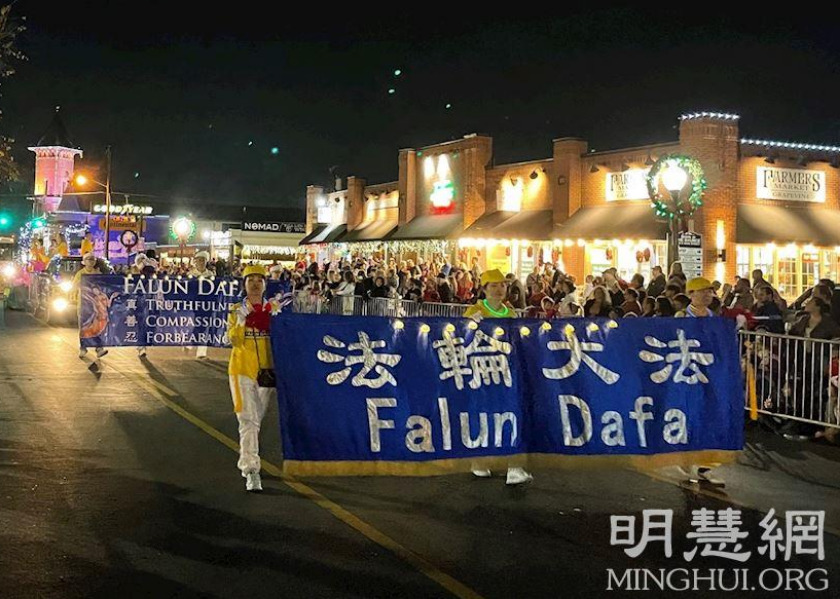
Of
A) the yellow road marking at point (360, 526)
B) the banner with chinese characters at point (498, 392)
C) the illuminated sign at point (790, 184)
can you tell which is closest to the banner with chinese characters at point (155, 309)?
the yellow road marking at point (360, 526)

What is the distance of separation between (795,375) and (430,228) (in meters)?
24.4

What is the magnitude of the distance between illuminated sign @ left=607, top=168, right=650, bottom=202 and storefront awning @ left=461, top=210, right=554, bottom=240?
2.33 metres

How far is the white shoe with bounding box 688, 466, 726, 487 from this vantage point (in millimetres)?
8273

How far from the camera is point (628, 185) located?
26.6 metres

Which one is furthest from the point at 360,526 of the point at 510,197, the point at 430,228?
the point at 430,228

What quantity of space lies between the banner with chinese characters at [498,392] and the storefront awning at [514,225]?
68.2 feet

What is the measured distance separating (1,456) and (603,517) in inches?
220

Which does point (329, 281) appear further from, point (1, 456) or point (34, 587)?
point (34, 587)

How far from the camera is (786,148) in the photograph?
2541 centimetres

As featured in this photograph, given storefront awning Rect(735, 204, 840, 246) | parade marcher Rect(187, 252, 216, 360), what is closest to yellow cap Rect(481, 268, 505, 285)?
parade marcher Rect(187, 252, 216, 360)

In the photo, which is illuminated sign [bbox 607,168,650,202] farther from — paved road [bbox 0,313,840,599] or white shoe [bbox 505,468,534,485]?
white shoe [bbox 505,468,534,485]

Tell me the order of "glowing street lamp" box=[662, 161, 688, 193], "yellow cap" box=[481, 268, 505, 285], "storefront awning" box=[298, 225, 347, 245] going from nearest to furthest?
"yellow cap" box=[481, 268, 505, 285], "glowing street lamp" box=[662, 161, 688, 193], "storefront awning" box=[298, 225, 347, 245]

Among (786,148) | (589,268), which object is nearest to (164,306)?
(589,268)

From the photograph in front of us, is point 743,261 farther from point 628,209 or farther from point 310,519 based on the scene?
point 310,519
